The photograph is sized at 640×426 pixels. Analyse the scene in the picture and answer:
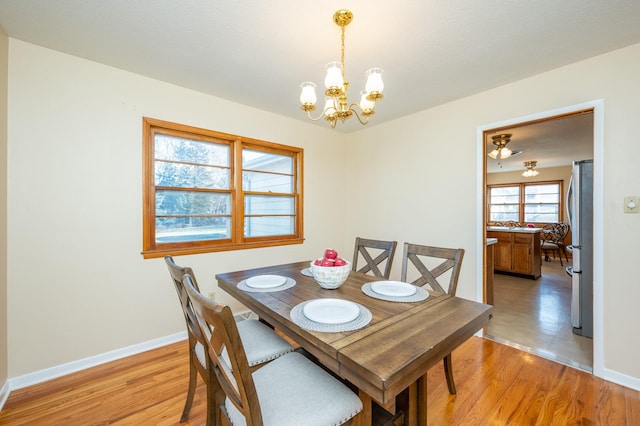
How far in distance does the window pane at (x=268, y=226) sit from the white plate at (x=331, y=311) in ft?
6.22

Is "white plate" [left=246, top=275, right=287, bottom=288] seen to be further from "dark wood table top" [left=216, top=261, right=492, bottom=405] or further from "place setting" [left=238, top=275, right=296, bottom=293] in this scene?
"dark wood table top" [left=216, top=261, right=492, bottom=405]

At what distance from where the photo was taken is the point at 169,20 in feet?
5.33

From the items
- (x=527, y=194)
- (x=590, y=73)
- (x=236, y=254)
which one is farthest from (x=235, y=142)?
(x=527, y=194)

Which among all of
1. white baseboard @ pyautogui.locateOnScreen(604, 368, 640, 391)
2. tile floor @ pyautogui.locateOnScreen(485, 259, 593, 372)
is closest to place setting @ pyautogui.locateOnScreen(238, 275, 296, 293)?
tile floor @ pyautogui.locateOnScreen(485, 259, 593, 372)

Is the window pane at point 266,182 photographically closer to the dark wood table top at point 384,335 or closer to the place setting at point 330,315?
the dark wood table top at point 384,335

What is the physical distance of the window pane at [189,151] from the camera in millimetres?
2451

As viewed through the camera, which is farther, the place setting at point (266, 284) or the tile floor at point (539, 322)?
the tile floor at point (539, 322)

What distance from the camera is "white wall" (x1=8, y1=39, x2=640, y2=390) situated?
1842 mm

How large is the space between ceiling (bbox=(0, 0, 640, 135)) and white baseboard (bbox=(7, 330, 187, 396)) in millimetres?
2357

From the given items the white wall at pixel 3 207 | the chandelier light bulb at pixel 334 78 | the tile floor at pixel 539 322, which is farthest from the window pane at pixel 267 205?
the tile floor at pixel 539 322

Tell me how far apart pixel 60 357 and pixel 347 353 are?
7.80ft

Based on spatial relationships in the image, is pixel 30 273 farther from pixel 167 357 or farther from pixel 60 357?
pixel 167 357

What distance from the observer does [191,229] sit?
263 centimetres

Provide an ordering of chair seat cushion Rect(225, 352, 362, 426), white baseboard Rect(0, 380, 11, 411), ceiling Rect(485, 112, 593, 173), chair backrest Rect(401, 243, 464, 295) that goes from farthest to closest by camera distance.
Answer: ceiling Rect(485, 112, 593, 173), chair backrest Rect(401, 243, 464, 295), white baseboard Rect(0, 380, 11, 411), chair seat cushion Rect(225, 352, 362, 426)
